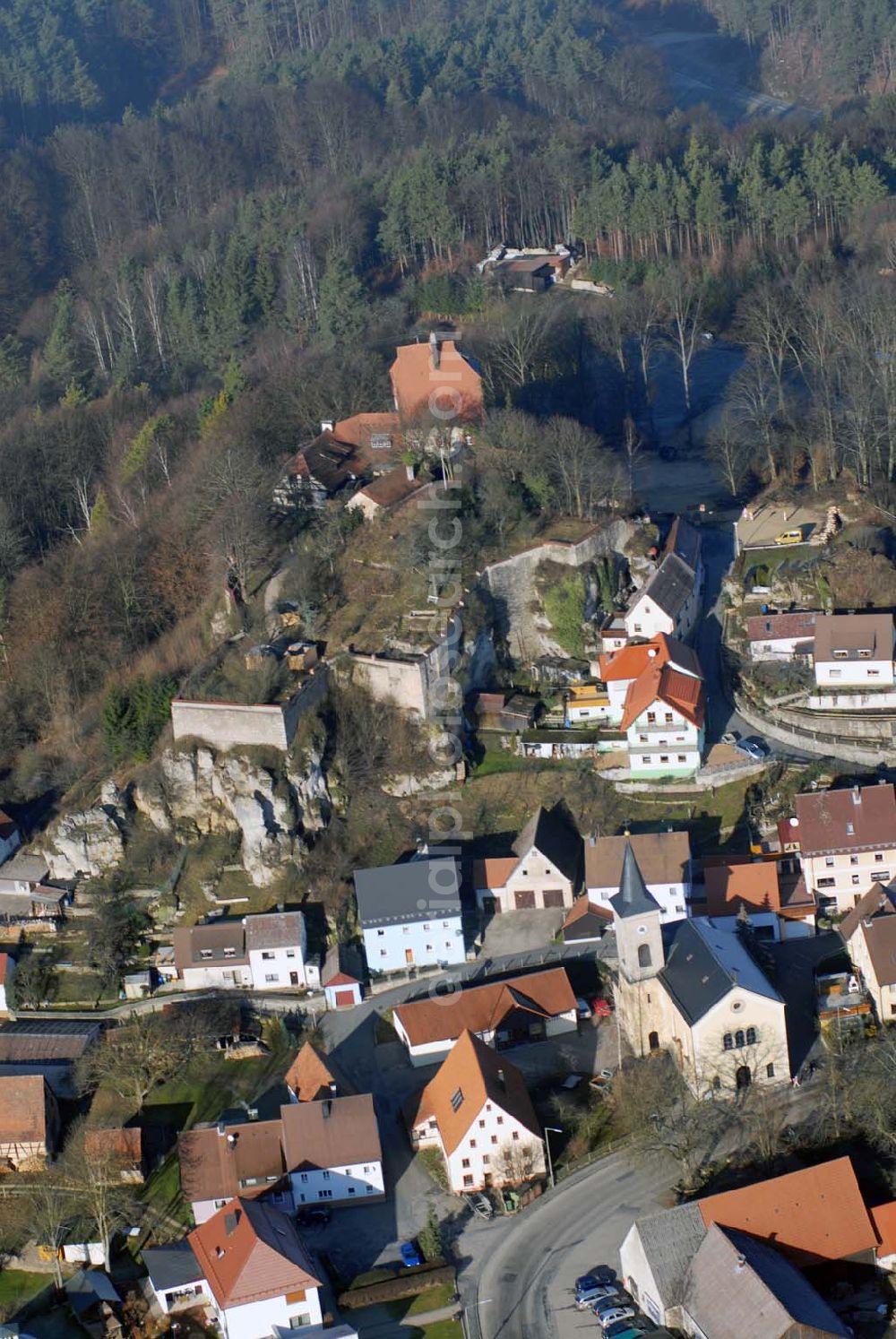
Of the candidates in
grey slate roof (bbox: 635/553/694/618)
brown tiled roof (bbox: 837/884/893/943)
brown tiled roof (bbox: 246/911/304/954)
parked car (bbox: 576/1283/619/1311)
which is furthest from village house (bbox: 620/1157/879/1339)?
grey slate roof (bbox: 635/553/694/618)

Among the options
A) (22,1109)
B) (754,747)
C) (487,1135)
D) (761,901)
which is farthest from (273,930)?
(754,747)

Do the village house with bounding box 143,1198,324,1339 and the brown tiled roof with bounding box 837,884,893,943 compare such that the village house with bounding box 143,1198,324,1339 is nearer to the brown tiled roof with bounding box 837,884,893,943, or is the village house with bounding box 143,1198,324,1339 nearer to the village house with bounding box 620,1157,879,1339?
the village house with bounding box 620,1157,879,1339

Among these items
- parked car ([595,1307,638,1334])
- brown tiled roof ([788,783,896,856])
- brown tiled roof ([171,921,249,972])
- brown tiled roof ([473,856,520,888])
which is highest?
brown tiled roof ([788,783,896,856])

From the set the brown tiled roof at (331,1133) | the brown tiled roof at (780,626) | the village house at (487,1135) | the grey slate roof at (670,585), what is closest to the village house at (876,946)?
the village house at (487,1135)

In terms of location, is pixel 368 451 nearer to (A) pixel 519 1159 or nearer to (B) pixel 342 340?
(B) pixel 342 340

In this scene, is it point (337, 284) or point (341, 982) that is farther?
point (337, 284)

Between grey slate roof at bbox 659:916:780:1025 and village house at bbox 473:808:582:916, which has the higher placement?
grey slate roof at bbox 659:916:780:1025

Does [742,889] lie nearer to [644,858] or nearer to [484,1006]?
[644,858]

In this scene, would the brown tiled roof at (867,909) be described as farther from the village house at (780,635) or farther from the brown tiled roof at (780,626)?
the brown tiled roof at (780,626)
